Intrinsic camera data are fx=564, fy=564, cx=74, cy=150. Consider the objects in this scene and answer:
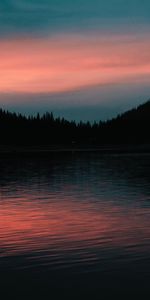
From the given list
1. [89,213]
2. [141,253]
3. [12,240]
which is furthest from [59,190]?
[141,253]

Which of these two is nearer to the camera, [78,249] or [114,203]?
[78,249]

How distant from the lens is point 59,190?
56656mm

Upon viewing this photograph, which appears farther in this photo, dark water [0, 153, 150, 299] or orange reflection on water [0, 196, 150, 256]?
orange reflection on water [0, 196, 150, 256]

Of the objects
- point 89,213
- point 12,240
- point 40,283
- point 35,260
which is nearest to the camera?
point 40,283

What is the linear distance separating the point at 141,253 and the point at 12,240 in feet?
21.6

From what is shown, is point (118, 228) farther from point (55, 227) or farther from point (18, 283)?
point (18, 283)

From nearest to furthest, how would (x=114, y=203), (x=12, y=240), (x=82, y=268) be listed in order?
1. (x=82, y=268)
2. (x=12, y=240)
3. (x=114, y=203)

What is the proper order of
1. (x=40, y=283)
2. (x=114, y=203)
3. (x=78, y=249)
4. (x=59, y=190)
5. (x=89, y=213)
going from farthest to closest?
1. (x=59, y=190)
2. (x=114, y=203)
3. (x=89, y=213)
4. (x=78, y=249)
5. (x=40, y=283)

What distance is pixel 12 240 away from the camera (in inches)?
1033

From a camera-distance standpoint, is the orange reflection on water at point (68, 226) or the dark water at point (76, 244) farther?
the orange reflection on water at point (68, 226)

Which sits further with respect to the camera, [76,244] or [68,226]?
[68,226]

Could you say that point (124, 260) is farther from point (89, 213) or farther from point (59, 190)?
point (59, 190)

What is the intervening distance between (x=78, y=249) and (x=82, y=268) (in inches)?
134

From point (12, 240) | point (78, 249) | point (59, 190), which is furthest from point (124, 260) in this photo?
point (59, 190)
